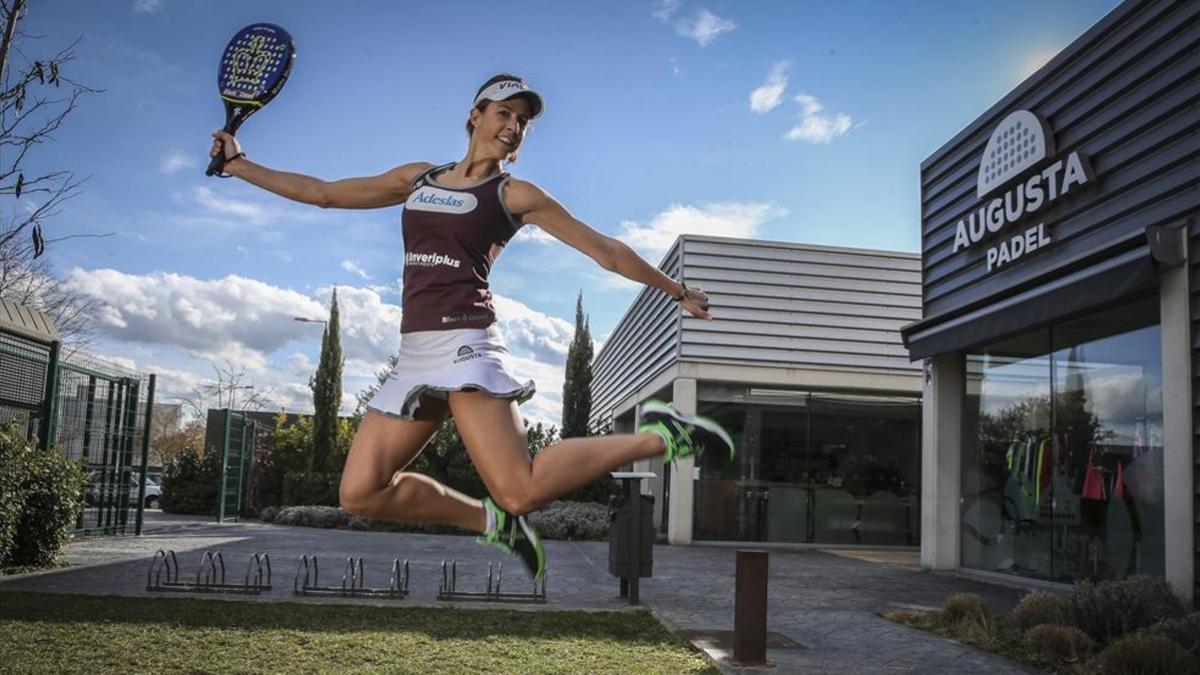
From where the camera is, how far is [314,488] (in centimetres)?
2377

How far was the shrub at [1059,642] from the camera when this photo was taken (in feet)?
24.9

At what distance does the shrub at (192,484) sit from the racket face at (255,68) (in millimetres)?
24927

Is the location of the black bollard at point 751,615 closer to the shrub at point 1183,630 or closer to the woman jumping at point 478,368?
the shrub at point 1183,630

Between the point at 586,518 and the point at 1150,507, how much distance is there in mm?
12027

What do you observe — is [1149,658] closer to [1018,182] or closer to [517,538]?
[517,538]

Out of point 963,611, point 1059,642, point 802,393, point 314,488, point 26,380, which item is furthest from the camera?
point 314,488

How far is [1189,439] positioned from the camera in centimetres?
896

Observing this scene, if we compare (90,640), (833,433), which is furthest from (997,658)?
(833,433)

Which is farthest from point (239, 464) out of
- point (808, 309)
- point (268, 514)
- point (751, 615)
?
point (751, 615)

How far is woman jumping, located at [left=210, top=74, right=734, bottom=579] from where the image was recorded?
9.62 feet

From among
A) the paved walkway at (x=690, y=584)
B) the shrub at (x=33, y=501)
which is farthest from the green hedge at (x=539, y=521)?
the shrub at (x=33, y=501)

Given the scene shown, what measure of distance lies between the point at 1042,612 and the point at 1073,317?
479 centimetres

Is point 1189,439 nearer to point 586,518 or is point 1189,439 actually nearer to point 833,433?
point 833,433

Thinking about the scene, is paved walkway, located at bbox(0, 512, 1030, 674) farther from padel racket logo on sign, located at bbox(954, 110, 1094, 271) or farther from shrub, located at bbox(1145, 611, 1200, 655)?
padel racket logo on sign, located at bbox(954, 110, 1094, 271)
